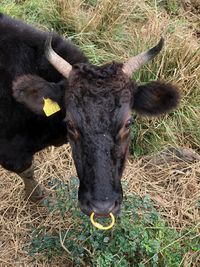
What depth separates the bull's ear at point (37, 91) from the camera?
3979 millimetres

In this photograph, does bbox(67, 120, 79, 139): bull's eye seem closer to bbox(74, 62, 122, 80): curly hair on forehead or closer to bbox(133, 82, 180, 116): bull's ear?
bbox(74, 62, 122, 80): curly hair on forehead

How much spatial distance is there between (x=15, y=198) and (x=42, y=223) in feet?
1.79

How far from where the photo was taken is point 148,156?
5.79 meters

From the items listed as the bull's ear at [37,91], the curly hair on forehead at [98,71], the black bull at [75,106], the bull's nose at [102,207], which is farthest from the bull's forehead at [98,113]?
the bull's nose at [102,207]

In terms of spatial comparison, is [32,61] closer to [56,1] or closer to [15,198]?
[15,198]

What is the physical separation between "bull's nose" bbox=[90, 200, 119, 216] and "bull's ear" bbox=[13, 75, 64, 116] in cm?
99

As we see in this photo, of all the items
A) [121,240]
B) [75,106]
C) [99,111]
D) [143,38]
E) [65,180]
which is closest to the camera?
[99,111]

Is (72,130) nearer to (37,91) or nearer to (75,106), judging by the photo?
(75,106)

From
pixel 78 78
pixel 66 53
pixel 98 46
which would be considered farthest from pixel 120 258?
pixel 98 46

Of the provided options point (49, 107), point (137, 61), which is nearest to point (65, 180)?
point (49, 107)

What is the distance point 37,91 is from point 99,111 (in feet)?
2.48

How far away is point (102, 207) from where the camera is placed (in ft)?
11.3

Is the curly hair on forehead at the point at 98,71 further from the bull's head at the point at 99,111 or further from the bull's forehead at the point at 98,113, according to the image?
the bull's forehead at the point at 98,113

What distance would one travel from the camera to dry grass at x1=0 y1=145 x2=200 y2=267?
4887 mm
